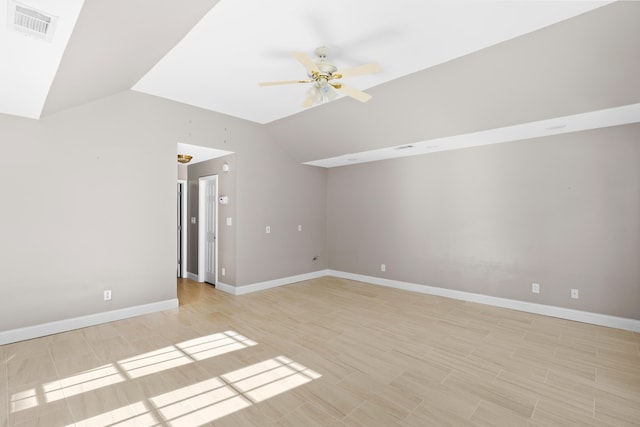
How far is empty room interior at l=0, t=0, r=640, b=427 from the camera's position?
7.77 ft

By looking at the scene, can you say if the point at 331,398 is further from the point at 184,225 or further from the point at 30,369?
the point at 184,225

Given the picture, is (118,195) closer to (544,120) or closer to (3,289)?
(3,289)

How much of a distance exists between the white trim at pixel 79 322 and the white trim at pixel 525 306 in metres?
3.97

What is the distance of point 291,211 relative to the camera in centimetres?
640

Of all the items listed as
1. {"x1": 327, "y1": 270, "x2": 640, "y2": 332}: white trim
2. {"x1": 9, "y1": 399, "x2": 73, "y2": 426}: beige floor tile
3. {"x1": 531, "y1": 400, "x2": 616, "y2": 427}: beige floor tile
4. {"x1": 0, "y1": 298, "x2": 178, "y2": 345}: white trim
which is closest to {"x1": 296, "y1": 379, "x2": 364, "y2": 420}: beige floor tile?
{"x1": 531, "y1": 400, "x2": 616, "y2": 427}: beige floor tile

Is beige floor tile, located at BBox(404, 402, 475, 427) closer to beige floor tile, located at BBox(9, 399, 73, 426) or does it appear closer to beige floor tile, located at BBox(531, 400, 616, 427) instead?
beige floor tile, located at BBox(531, 400, 616, 427)

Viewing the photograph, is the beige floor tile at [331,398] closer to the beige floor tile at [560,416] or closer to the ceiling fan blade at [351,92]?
the beige floor tile at [560,416]

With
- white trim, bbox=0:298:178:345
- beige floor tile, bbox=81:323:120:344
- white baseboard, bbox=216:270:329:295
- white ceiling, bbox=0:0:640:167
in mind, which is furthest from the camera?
white baseboard, bbox=216:270:329:295

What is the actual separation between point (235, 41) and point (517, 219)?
4537 millimetres

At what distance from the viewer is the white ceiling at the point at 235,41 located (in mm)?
2070

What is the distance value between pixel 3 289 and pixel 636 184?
7.50m

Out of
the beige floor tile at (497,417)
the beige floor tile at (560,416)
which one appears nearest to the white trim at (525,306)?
the beige floor tile at (560,416)

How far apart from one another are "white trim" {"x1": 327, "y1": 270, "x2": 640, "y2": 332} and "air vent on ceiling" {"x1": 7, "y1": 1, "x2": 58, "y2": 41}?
5.78m

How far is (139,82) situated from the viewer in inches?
155
